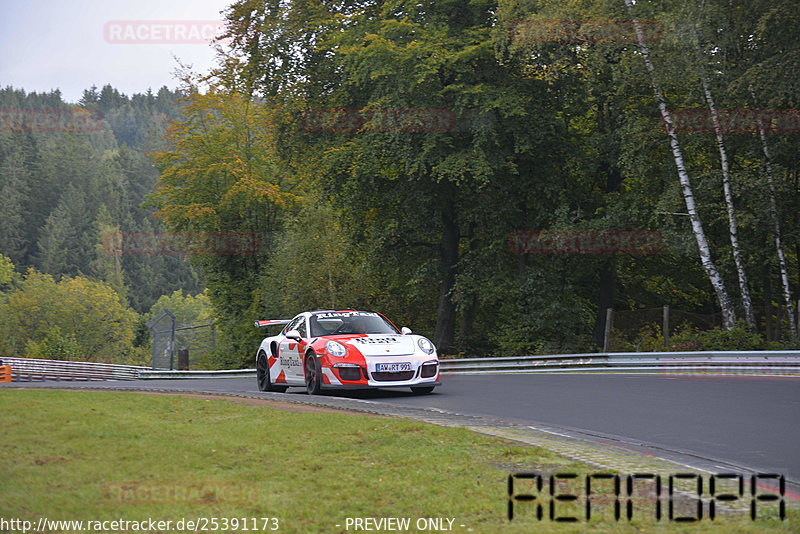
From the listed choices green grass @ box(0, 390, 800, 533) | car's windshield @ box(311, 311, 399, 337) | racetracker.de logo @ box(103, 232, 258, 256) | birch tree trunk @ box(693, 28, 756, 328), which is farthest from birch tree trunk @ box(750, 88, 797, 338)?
racetracker.de logo @ box(103, 232, 258, 256)

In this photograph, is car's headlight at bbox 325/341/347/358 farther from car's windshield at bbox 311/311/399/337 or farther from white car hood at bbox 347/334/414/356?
car's windshield at bbox 311/311/399/337

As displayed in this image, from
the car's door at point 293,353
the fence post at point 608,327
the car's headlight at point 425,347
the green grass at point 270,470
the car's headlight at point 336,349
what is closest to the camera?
the green grass at point 270,470

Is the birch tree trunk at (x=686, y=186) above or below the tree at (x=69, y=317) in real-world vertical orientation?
above

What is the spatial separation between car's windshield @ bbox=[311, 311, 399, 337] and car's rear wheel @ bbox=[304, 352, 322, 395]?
0.48m

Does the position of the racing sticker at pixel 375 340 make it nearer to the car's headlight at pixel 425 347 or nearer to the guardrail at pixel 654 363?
the car's headlight at pixel 425 347

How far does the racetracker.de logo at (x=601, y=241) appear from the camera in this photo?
2919cm

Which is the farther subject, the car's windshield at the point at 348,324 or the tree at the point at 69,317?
the tree at the point at 69,317

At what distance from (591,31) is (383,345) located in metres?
14.9

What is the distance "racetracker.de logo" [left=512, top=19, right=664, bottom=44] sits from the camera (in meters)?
25.9

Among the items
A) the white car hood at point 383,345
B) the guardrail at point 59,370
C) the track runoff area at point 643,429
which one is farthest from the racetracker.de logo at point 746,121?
the guardrail at point 59,370

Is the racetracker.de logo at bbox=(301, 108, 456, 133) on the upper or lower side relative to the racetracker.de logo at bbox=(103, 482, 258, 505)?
upper

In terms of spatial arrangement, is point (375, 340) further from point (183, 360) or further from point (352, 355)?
point (183, 360)

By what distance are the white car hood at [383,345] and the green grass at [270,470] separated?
12.3 ft

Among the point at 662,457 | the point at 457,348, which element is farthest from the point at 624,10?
the point at 662,457
